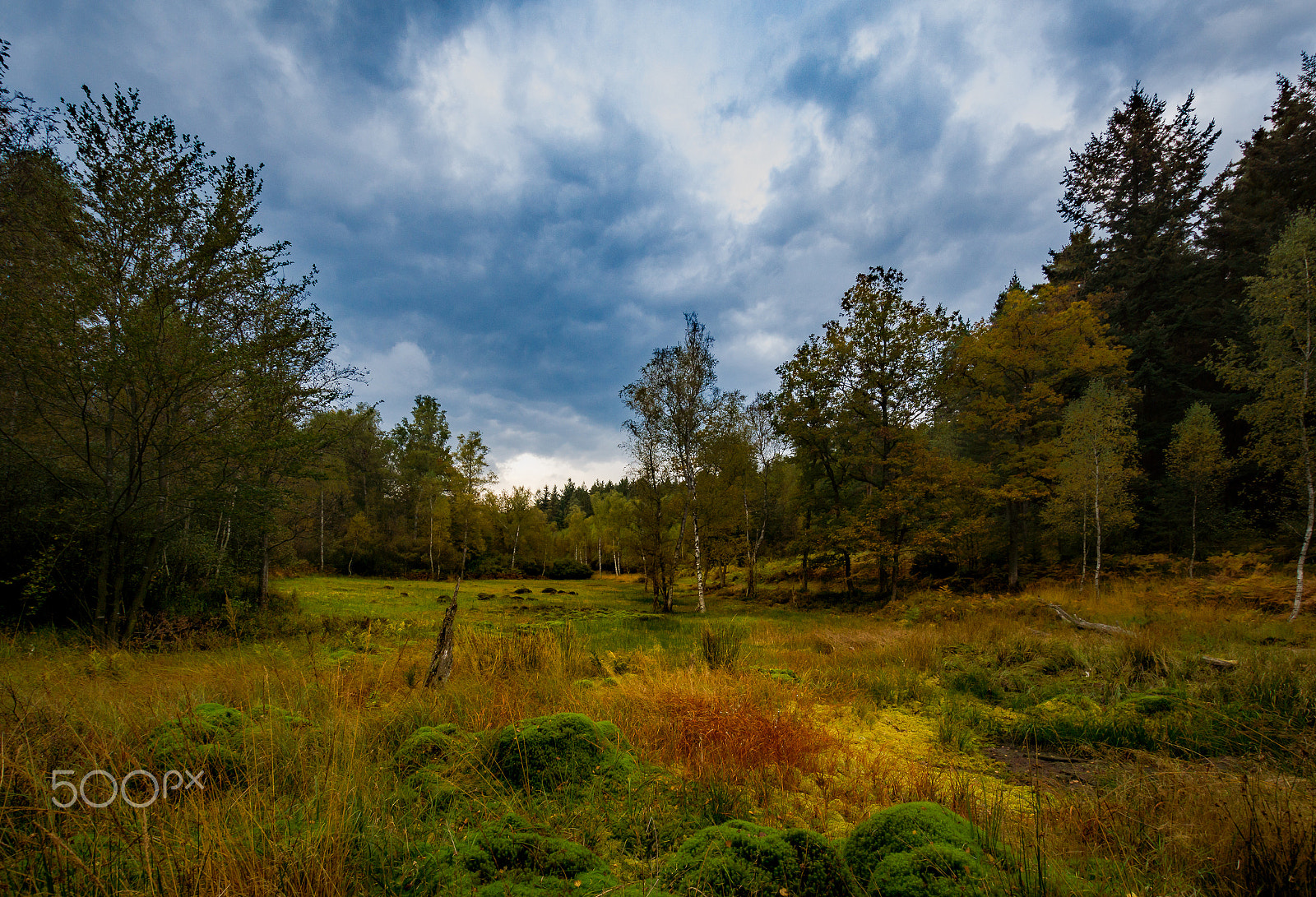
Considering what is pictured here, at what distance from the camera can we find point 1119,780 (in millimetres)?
3262

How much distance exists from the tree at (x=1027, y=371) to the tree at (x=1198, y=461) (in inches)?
127

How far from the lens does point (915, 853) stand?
1837 millimetres

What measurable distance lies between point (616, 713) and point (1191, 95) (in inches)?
1457

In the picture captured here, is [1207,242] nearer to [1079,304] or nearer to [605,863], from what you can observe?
[1079,304]

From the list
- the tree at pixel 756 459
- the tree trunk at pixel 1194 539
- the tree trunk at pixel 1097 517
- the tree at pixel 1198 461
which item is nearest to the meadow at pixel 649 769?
the tree trunk at pixel 1097 517

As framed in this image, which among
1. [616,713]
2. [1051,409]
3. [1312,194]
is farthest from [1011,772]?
[1312,194]

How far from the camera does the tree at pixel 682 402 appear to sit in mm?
20891

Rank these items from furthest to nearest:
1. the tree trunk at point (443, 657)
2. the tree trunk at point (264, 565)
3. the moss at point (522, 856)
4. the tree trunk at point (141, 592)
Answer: the tree trunk at point (264, 565) < the tree trunk at point (141, 592) < the tree trunk at point (443, 657) < the moss at point (522, 856)

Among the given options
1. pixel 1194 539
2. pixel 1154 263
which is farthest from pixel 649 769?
pixel 1154 263

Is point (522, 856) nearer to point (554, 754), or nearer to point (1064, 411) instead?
point (554, 754)

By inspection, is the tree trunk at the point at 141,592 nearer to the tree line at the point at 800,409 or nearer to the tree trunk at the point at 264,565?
the tree line at the point at 800,409

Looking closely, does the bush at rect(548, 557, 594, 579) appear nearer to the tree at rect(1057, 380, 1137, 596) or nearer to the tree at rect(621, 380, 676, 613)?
the tree at rect(621, 380, 676, 613)

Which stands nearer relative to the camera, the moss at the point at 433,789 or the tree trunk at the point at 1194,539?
the moss at the point at 433,789

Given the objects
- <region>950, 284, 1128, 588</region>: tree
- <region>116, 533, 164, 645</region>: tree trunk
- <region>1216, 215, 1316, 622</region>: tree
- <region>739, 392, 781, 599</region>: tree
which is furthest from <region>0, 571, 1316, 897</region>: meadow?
<region>739, 392, 781, 599</region>: tree
